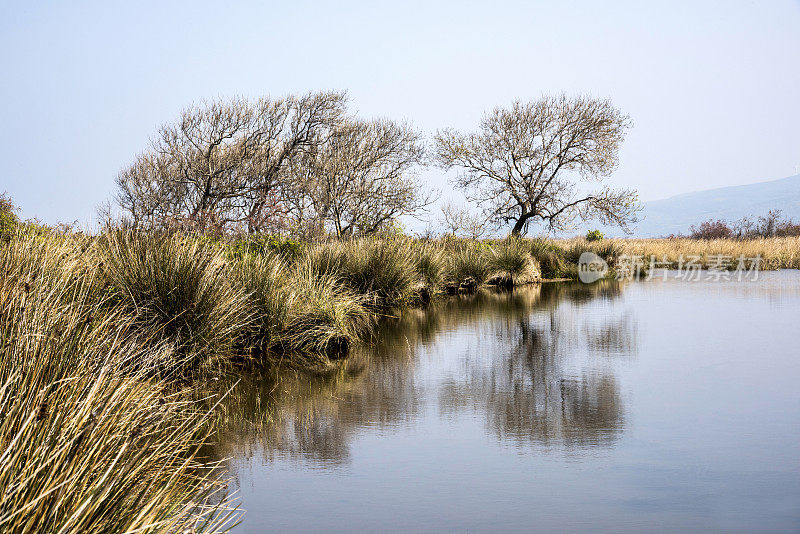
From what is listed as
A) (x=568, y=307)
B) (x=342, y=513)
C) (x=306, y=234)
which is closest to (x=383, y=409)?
(x=342, y=513)

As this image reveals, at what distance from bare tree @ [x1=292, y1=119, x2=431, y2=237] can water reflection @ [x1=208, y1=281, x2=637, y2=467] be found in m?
17.1

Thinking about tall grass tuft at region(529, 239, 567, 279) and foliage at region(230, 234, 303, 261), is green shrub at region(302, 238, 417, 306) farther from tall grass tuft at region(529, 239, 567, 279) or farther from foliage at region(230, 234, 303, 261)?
tall grass tuft at region(529, 239, 567, 279)

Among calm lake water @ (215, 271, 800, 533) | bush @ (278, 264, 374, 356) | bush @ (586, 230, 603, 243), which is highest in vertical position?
bush @ (586, 230, 603, 243)

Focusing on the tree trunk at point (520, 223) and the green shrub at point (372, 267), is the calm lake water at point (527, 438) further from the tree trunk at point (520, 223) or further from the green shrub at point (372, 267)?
the tree trunk at point (520, 223)

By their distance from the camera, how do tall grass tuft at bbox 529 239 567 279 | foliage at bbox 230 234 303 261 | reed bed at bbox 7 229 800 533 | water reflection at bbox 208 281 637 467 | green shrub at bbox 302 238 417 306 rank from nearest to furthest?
reed bed at bbox 7 229 800 533 < water reflection at bbox 208 281 637 467 < green shrub at bbox 302 238 417 306 < foliage at bbox 230 234 303 261 < tall grass tuft at bbox 529 239 567 279

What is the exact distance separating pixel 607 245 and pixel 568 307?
1302 centimetres

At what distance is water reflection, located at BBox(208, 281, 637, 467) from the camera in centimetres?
484

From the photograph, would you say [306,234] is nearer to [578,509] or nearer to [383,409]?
[383,409]

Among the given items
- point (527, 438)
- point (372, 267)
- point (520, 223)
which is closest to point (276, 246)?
point (372, 267)

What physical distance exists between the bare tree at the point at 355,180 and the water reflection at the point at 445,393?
1706 centimetres

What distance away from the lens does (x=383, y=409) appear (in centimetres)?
564

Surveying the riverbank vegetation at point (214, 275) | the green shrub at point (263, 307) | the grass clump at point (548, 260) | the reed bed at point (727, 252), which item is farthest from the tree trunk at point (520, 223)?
the green shrub at point (263, 307)

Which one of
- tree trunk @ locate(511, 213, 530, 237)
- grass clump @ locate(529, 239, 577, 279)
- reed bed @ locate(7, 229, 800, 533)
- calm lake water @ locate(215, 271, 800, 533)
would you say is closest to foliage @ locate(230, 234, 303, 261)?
reed bed @ locate(7, 229, 800, 533)

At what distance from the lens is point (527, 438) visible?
190 inches
